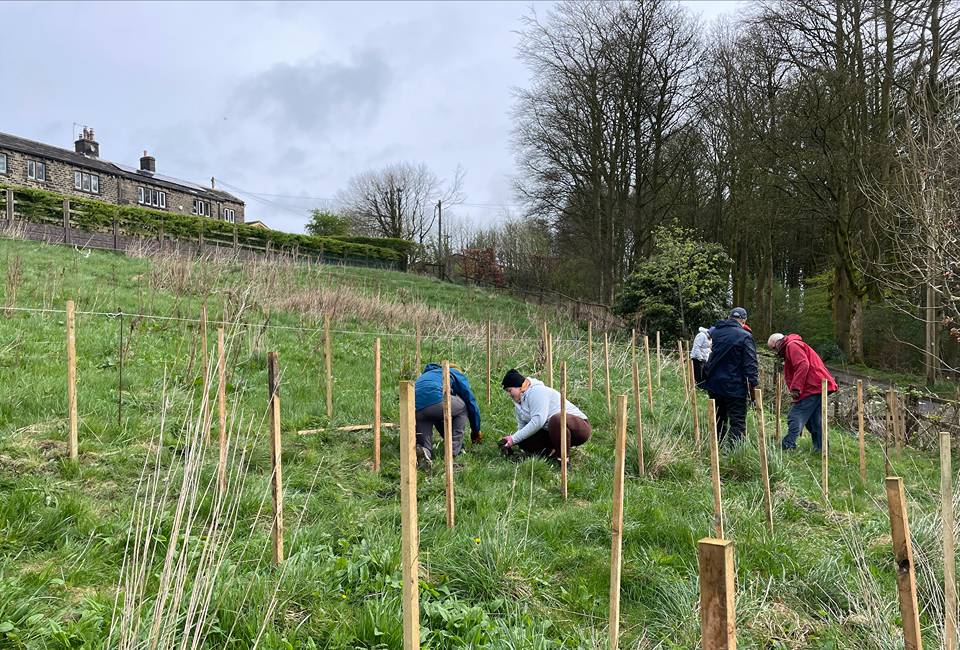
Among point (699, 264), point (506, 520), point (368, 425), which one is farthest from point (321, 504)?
point (699, 264)

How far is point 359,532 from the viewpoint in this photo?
133 inches

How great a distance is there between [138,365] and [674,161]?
62.9 feet

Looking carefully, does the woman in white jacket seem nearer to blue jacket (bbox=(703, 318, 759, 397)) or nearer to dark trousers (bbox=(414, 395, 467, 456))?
dark trousers (bbox=(414, 395, 467, 456))

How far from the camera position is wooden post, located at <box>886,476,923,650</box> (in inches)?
63.7

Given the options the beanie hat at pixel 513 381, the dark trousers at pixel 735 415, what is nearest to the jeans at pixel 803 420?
the dark trousers at pixel 735 415

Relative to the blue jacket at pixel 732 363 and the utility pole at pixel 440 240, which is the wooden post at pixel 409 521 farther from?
the utility pole at pixel 440 240

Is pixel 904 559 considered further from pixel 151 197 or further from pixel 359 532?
pixel 151 197

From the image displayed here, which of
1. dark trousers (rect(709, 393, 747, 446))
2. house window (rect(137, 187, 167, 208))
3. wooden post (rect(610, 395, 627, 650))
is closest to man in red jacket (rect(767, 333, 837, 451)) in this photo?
dark trousers (rect(709, 393, 747, 446))

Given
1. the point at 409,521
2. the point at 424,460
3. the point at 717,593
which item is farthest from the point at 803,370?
the point at 717,593

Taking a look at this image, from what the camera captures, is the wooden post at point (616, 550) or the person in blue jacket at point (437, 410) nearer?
the wooden post at point (616, 550)

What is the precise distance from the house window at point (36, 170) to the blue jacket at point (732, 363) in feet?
120

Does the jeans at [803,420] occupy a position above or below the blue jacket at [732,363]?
below

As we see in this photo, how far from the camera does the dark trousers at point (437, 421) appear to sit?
5023 mm

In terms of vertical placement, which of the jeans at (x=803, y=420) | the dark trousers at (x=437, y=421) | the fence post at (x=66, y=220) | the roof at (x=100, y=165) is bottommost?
the jeans at (x=803, y=420)
